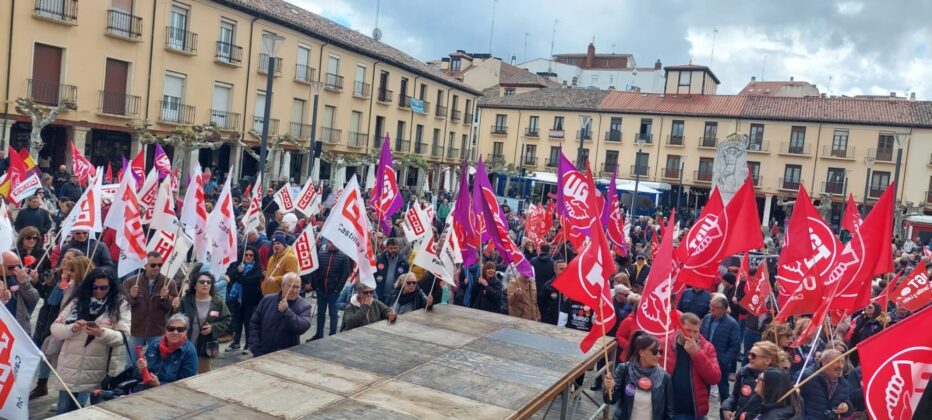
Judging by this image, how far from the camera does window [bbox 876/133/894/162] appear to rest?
4341 centimetres

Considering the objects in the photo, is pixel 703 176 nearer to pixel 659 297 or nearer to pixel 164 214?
pixel 164 214

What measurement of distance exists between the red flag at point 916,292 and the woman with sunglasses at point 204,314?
8937mm

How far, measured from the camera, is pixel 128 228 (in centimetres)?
817

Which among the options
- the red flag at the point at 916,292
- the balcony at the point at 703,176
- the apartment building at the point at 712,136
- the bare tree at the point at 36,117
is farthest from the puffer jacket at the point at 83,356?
the balcony at the point at 703,176

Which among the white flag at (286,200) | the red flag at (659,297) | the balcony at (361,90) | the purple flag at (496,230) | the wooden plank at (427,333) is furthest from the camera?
the balcony at (361,90)

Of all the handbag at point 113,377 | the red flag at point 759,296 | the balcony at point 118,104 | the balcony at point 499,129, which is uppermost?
the balcony at point 499,129

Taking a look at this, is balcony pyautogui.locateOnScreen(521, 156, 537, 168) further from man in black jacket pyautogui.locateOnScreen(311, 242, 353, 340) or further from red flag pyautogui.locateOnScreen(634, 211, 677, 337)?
red flag pyautogui.locateOnScreen(634, 211, 677, 337)

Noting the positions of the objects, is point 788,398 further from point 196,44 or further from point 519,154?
point 519,154

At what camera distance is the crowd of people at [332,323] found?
5.71 meters

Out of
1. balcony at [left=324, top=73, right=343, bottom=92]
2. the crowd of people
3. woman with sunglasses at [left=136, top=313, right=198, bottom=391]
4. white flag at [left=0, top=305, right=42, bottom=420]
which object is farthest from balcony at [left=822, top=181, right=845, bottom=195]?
white flag at [left=0, top=305, right=42, bottom=420]

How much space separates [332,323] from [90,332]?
166 inches

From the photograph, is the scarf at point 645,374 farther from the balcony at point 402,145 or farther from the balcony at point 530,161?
the balcony at point 530,161

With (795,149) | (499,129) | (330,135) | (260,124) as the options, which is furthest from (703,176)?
(260,124)

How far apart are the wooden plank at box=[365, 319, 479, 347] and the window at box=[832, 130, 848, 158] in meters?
43.9
